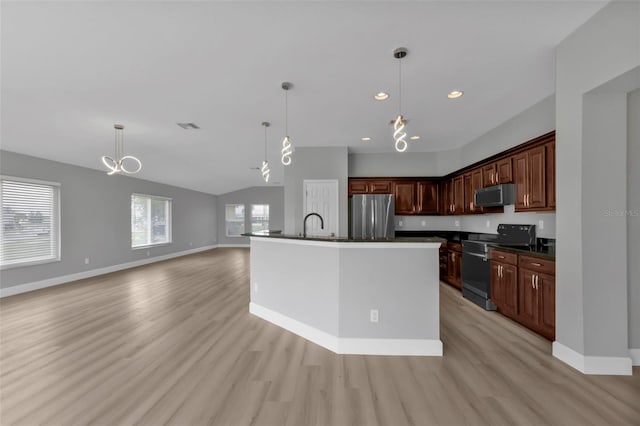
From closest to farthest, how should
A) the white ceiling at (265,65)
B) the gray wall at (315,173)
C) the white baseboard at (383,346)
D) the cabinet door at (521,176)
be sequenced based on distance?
the white ceiling at (265,65), the white baseboard at (383,346), the cabinet door at (521,176), the gray wall at (315,173)

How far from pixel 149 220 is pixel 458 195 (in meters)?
8.87

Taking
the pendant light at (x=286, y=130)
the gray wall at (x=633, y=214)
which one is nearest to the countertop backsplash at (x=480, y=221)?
the gray wall at (x=633, y=214)

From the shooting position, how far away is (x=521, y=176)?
370 centimetres

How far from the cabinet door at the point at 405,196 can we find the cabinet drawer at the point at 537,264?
9.63 feet

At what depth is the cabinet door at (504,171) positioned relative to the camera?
3.93 m

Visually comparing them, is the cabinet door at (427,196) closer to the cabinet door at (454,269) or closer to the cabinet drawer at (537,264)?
the cabinet door at (454,269)

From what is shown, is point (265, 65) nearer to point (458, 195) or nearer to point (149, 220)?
point (458, 195)

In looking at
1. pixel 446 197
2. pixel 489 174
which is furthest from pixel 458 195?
pixel 489 174

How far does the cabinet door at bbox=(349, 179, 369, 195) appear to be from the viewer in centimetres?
607

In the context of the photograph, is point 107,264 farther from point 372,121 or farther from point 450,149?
point 450,149

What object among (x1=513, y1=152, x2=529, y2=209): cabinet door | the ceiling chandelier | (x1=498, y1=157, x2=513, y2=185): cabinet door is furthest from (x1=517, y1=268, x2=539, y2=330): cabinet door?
the ceiling chandelier

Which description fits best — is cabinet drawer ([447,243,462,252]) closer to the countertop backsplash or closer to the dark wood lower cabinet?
the countertop backsplash

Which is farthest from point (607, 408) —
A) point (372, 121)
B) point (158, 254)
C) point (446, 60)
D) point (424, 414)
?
point (158, 254)

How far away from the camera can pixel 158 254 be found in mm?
8648
